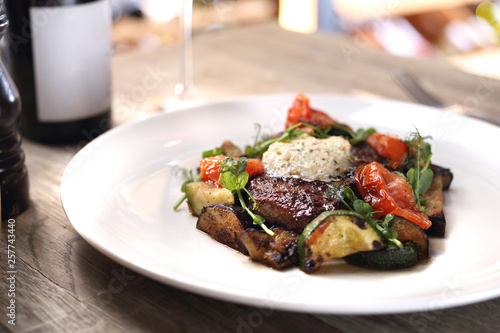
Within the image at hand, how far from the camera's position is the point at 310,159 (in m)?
1.46

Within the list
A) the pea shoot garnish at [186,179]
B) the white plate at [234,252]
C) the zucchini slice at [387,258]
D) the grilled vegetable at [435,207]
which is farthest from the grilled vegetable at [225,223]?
the grilled vegetable at [435,207]

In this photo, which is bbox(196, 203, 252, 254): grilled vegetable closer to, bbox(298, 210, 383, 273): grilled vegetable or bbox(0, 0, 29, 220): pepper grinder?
bbox(298, 210, 383, 273): grilled vegetable

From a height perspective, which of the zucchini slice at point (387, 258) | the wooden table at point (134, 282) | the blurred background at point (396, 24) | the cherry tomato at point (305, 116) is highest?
the cherry tomato at point (305, 116)

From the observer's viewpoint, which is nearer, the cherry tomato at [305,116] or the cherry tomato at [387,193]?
the cherry tomato at [387,193]

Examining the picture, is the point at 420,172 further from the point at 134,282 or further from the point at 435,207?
the point at 134,282

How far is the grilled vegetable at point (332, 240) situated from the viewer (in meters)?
1.16

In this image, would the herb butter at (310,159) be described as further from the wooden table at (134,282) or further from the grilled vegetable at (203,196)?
the wooden table at (134,282)

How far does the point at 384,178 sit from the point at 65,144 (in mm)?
1187

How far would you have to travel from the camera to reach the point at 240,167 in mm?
1422

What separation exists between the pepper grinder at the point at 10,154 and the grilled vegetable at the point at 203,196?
0.47 m

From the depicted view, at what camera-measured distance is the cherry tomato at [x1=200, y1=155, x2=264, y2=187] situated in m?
1.47

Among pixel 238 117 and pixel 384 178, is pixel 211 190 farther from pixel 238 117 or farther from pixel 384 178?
pixel 238 117


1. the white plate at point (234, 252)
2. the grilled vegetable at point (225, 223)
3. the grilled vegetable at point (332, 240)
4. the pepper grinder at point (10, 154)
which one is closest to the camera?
the white plate at point (234, 252)

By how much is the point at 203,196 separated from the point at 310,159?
0.30 meters
